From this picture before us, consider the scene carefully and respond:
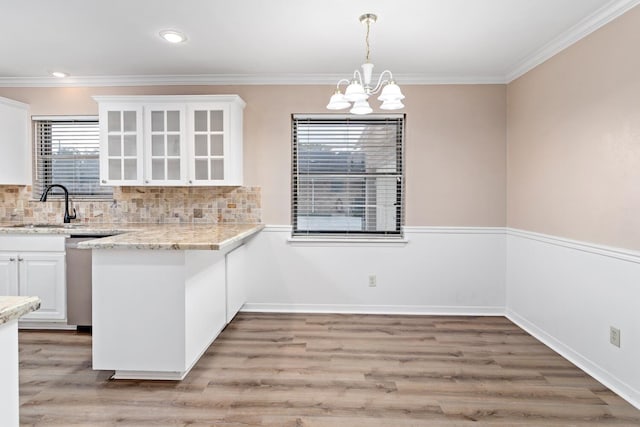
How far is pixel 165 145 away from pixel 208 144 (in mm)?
407

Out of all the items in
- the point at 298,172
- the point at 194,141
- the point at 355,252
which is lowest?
the point at 355,252

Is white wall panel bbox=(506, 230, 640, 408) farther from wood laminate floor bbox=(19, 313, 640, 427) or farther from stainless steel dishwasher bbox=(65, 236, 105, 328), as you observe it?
stainless steel dishwasher bbox=(65, 236, 105, 328)

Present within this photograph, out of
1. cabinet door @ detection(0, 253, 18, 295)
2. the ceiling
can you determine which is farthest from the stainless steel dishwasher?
the ceiling

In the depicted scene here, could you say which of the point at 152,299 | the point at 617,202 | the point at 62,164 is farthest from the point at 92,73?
the point at 617,202

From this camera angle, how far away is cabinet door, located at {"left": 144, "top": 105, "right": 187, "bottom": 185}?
3537 millimetres

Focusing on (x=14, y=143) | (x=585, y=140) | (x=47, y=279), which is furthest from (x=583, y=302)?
(x=14, y=143)

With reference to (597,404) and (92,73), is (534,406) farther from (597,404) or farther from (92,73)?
(92,73)

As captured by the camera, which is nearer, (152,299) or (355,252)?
(152,299)

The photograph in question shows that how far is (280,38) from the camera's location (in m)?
2.88

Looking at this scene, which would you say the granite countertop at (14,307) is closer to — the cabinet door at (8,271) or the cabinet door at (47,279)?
the cabinet door at (47,279)

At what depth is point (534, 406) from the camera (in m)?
2.15

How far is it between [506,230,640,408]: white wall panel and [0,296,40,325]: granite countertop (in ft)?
9.41

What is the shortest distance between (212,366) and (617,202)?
2810 millimetres

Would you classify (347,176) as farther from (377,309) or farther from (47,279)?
(47,279)
